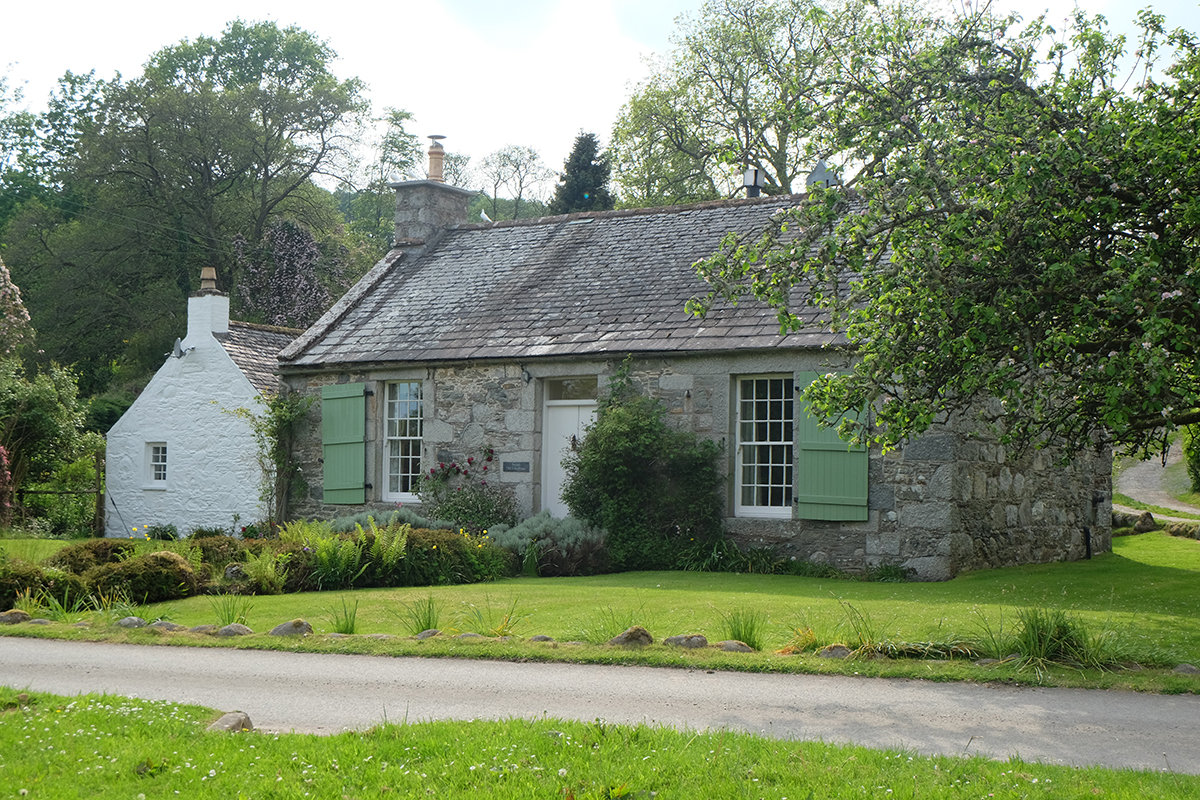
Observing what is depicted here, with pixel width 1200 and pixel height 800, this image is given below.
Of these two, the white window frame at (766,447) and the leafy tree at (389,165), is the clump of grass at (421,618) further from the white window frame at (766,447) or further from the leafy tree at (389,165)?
the leafy tree at (389,165)

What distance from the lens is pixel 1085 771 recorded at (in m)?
5.10

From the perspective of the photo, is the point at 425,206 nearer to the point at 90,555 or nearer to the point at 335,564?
the point at 335,564

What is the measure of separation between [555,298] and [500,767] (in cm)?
1331

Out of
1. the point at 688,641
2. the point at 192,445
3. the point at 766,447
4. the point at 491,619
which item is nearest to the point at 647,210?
the point at 766,447

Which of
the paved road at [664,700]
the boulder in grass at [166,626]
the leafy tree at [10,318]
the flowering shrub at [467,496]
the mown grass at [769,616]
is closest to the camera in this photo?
the paved road at [664,700]

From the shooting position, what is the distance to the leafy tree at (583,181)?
34406 mm

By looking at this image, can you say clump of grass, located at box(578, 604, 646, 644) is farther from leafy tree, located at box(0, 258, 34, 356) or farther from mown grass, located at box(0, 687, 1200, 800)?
leafy tree, located at box(0, 258, 34, 356)

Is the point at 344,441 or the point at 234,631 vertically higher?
the point at 344,441

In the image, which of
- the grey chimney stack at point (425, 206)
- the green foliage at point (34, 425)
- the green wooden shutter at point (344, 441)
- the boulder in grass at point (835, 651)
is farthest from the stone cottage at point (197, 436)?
the boulder in grass at point (835, 651)

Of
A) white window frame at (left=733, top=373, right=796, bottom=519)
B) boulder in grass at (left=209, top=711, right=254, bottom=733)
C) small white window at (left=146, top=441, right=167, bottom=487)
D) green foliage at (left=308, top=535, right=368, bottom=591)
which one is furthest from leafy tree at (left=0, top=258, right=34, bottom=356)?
boulder in grass at (left=209, top=711, right=254, bottom=733)

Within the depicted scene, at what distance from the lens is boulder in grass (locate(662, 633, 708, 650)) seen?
845 centimetres

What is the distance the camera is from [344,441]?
1847 centimetres

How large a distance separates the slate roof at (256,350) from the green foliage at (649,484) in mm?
7524

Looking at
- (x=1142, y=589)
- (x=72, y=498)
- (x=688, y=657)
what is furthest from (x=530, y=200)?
(x=688, y=657)
